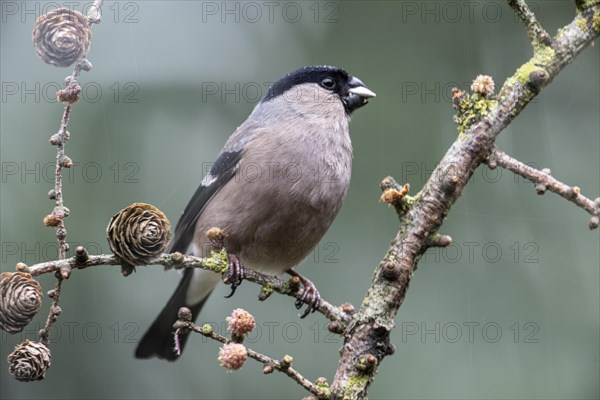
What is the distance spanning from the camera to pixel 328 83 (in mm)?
4832

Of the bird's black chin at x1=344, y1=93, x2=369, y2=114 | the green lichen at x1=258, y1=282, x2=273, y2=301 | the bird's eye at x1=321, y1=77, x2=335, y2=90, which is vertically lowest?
the green lichen at x1=258, y1=282, x2=273, y2=301

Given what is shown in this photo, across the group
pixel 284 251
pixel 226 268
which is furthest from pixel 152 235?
pixel 284 251

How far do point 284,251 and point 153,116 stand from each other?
2730mm

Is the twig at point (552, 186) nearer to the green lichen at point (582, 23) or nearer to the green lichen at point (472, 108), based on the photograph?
the green lichen at point (472, 108)

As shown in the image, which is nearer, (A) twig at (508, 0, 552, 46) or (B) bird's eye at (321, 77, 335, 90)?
(A) twig at (508, 0, 552, 46)

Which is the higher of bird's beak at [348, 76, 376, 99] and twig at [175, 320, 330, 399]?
bird's beak at [348, 76, 376, 99]

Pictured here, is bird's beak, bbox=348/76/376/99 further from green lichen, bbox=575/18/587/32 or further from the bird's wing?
green lichen, bbox=575/18/587/32

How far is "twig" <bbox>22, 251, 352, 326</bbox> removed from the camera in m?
2.29

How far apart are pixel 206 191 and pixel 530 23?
89.3 inches

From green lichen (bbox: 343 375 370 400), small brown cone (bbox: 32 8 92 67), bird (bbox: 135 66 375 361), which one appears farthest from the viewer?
bird (bbox: 135 66 375 361)

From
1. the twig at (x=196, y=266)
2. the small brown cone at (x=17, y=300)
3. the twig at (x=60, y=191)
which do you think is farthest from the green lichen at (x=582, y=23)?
the small brown cone at (x=17, y=300)

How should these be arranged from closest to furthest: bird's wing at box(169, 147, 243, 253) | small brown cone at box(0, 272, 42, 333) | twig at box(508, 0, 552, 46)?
1. small brown cone at box(0, 272, 42, 333)
2. twig at box(508, 0, 552, 46)
3. bird's wing at box(169, 147, 243, 253)

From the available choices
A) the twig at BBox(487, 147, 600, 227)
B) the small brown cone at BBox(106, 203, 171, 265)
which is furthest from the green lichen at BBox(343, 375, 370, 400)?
the twig at BBox(487, 147, 600, 227)

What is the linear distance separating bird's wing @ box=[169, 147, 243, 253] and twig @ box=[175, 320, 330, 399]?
2084mm
